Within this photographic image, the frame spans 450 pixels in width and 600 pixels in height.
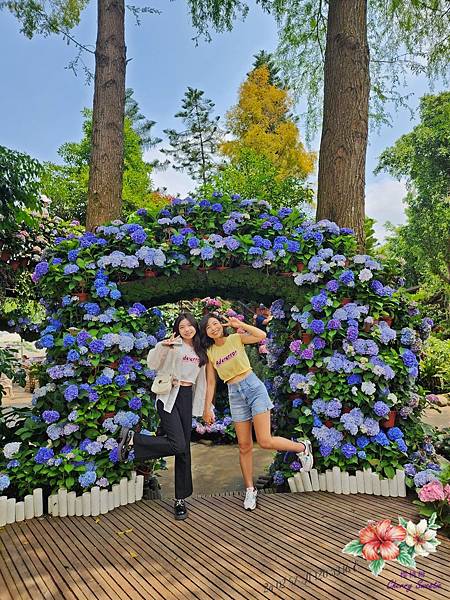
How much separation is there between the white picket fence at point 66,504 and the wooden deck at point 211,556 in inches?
2.7

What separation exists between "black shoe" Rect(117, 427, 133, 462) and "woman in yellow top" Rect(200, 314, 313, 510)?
1.85 ft

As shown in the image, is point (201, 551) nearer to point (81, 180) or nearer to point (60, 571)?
point (60, 571)

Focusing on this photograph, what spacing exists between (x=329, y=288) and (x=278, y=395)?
1.15 m

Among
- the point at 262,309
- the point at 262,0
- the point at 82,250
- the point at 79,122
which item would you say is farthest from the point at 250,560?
the point at 79,122

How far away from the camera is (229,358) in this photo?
11.3 ft

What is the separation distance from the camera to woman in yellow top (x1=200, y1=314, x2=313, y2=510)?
3402 mm

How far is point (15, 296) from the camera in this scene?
234 inches

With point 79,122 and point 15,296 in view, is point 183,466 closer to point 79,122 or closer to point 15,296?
point 15,296

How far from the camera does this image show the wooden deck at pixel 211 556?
2.32 meters

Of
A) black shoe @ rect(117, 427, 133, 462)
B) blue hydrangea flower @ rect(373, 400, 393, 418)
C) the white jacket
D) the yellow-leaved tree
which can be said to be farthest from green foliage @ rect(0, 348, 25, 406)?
the yellow-leaved tree

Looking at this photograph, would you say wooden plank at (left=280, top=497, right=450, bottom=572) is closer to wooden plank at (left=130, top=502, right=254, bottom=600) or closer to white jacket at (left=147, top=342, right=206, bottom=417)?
wooden plank at (left=130, top=502, right=254, bottom=600)

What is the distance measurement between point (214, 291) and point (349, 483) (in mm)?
1821

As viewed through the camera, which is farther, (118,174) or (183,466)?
(118,174)
